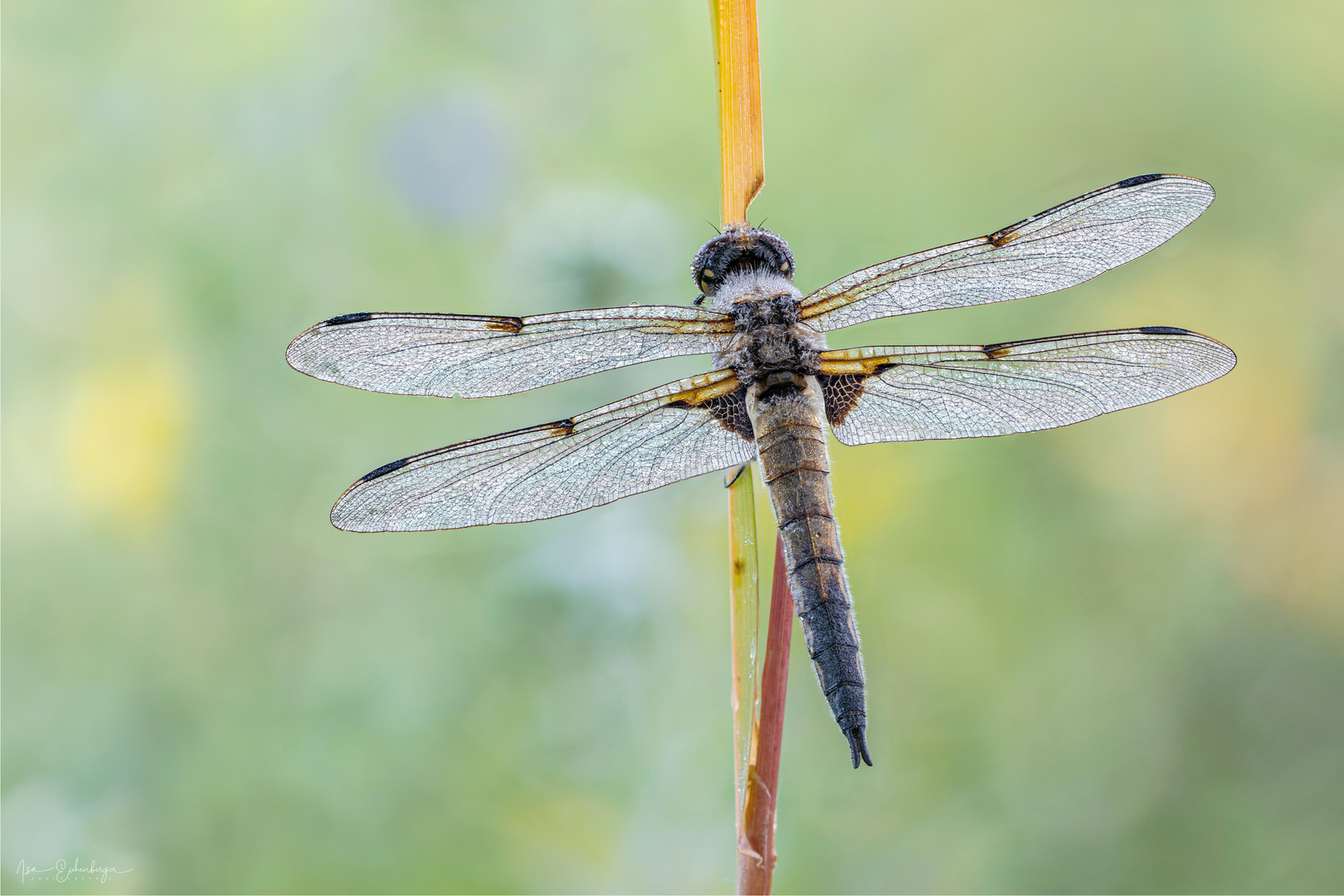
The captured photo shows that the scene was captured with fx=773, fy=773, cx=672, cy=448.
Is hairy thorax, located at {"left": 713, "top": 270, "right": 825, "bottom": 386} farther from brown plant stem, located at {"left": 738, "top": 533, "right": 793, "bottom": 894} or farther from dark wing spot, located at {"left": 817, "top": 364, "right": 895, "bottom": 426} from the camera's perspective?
brown plant stem, located at {"left": 738, "top": 533, "right": 793, "bottom": 894}

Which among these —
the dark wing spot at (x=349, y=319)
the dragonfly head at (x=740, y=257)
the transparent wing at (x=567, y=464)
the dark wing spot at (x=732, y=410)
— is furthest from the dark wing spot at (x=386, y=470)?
the dragonfly head at (x=740, y=257)

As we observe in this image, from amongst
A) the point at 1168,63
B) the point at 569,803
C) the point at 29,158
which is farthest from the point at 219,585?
the point at 1168,63

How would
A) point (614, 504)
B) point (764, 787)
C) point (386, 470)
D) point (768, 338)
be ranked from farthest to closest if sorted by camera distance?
point (614, 504) < point (768, 338) < point (386, 470) < point (764, 787)

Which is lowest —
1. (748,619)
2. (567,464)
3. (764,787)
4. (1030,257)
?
(764,787)

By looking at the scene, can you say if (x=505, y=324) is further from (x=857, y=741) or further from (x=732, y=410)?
(x=857, y=741)

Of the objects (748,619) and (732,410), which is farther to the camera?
(732,410)

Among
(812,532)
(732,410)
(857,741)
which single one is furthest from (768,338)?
(857,741)

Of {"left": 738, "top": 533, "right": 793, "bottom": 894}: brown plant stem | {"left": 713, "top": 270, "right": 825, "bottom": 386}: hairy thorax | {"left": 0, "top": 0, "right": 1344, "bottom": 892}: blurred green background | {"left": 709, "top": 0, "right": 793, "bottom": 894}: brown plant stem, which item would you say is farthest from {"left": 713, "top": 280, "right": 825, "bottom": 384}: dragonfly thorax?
{"left": 0, "top": 0, "right": 1344, "bottom": 892}: blurred green background
